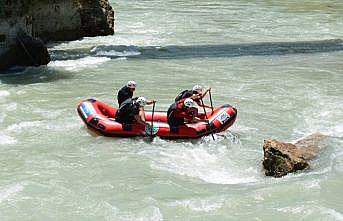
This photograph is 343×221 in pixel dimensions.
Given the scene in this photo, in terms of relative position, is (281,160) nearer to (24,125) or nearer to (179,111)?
(179,111)

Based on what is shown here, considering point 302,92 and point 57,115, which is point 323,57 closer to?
point 302,92

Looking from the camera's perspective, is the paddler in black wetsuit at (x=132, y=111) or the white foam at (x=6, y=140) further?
the paddler in black wetsuit at (x=132, y=111)

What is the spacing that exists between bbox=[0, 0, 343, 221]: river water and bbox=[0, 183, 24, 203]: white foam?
0.03 meters

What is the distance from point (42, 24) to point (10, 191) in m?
14.5

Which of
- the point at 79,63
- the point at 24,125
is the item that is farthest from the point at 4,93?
the point at 79,63

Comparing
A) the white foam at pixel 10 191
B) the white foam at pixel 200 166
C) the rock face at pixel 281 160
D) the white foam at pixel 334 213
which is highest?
the rock face at pixel 281 160

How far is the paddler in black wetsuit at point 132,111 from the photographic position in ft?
39.4

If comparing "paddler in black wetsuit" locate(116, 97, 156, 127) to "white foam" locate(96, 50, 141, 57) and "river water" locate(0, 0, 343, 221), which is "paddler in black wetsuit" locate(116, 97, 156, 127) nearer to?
"river water" locate(0, 0, 343, 221)

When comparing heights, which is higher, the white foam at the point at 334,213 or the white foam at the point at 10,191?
the white foam at the point at 10,191

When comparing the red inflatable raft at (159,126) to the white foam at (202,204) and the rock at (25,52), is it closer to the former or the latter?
the white foam at (202,204)

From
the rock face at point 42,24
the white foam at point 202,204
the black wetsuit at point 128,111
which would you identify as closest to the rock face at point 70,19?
the rock face at point 42,24

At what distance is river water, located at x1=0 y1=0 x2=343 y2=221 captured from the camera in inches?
360

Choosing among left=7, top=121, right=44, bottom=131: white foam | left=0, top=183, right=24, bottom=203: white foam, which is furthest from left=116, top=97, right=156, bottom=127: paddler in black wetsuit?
left=0, top=183, right=24, bottom=203: white foam

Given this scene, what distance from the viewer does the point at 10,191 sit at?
9586 millimetres
